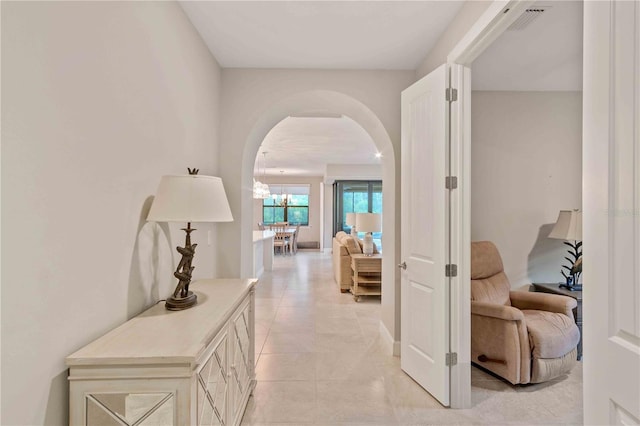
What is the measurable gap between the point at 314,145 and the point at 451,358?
16.6ft

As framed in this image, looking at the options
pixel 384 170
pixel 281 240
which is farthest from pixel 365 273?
pixel 281 240

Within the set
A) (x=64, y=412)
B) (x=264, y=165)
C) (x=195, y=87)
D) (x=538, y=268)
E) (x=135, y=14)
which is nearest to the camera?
(x=64, y=412)

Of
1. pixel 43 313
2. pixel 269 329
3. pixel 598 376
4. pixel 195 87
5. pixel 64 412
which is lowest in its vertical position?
pixel 269 329

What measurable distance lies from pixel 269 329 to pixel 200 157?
7.01 ft

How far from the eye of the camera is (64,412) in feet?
3.57

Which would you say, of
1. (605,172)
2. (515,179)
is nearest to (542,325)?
(515,179)

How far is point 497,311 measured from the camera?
2412 mm

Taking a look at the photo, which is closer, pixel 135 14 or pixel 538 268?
Result: pixel 135 14

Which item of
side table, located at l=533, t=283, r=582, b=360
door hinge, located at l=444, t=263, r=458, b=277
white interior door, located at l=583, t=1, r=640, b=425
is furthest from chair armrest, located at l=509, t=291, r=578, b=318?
white interior door, located at l=583, t=1, r=640, b=425

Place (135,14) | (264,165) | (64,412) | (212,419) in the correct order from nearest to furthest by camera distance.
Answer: (64,412), (212,419), (135,14), (264,165)

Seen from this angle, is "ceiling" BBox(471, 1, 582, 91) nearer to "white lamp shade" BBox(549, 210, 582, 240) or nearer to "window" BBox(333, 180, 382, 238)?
"white lamp shade" BBox(549, 210, 582, 240)

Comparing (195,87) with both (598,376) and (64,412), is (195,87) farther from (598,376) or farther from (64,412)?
(598,376)

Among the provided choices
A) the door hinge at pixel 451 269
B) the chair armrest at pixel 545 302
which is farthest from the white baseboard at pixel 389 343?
the chair armrest at pixel 545 302

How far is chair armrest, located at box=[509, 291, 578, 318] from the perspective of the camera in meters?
2.65
